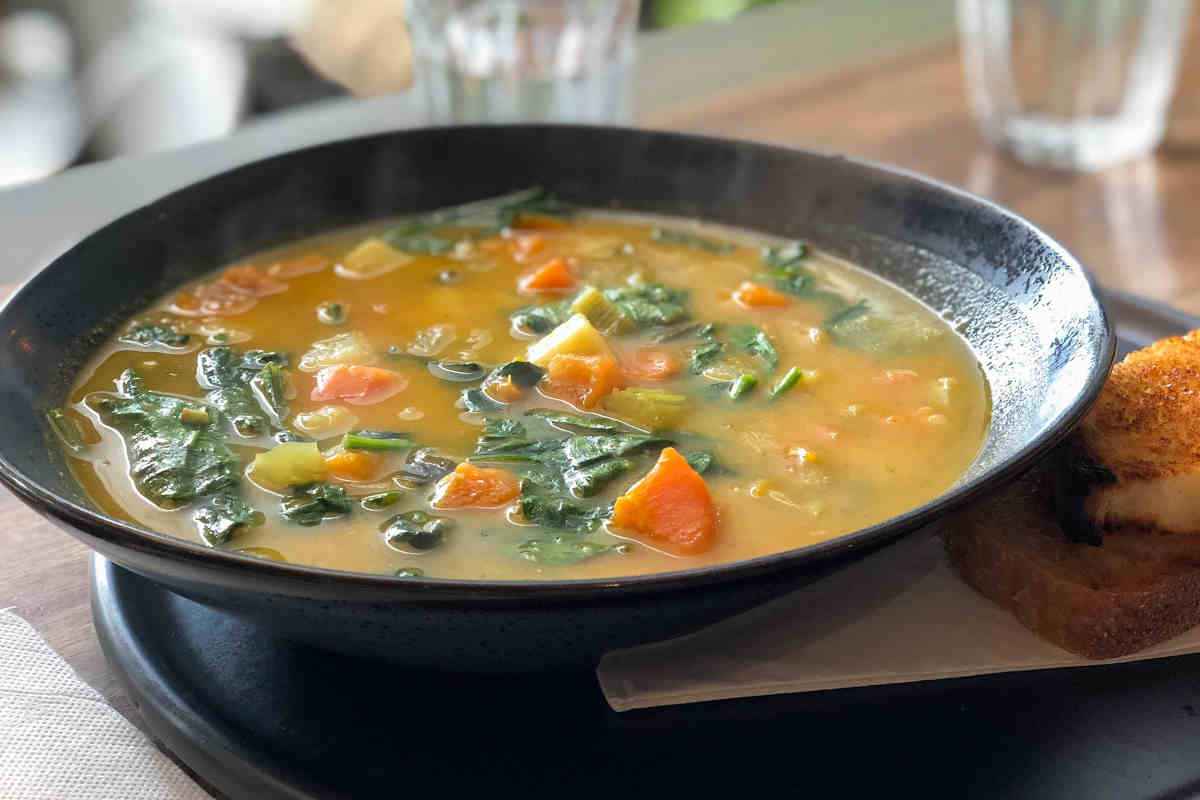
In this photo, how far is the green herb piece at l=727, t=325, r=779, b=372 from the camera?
2.42m

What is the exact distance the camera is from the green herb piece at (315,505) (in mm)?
1902

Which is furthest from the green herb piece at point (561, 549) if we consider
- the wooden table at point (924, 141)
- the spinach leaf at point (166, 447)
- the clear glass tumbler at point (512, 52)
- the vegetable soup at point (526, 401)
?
the clear glass tumbler at point (512, 52)

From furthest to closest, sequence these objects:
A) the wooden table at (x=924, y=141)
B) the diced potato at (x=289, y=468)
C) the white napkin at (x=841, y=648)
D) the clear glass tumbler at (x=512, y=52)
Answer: the clear glass tumbler at (x=512, y=52) < the wooden table at (x=924, y=141) < the diced potato at (x=289, y=468) < the white napkin at (x=841, y=648)

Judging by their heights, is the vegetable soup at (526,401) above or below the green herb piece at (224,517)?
below

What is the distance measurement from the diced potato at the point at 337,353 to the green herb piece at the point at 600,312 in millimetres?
386

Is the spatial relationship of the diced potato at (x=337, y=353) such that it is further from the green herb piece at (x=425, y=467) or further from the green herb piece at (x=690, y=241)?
the green herb piece at (x=690, y=241)

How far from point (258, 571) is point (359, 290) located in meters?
1.29

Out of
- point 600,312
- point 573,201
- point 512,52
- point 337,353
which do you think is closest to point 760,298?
point 600,312

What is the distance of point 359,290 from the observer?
270 cm

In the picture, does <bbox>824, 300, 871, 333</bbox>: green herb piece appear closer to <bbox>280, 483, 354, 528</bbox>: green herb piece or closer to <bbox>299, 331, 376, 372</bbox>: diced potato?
<bbox>299, 331, 376, 372</bbox>: diced potato

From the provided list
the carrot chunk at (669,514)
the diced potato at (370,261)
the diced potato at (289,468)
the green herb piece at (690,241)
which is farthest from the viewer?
the green herb piece at (690,241)

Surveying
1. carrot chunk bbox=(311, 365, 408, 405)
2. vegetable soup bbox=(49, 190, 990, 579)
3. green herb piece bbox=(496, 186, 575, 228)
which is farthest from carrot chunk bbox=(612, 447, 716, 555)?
green herb piece bbox=(496, 186, 575, 228)

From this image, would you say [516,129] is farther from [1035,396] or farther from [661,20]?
[661,20]

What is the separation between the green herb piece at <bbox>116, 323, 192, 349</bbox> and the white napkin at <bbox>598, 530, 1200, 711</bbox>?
106cm
